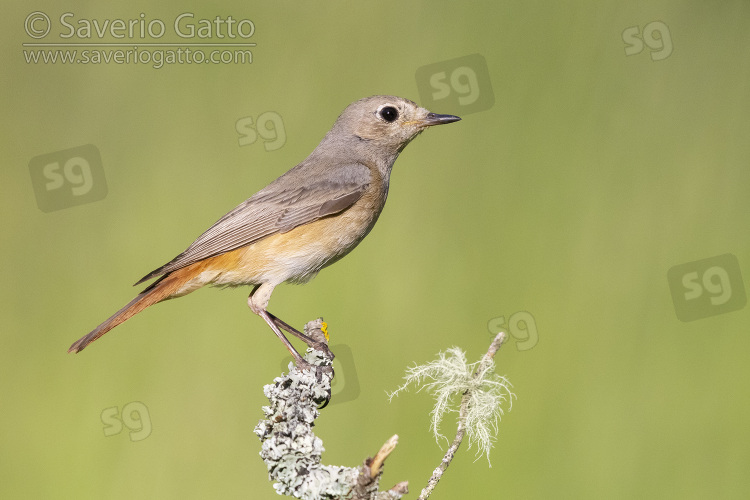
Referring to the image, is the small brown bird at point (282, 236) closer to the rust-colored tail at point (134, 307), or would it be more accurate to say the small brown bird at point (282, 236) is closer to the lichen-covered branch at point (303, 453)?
the rust-colored tail at point (134, 307)

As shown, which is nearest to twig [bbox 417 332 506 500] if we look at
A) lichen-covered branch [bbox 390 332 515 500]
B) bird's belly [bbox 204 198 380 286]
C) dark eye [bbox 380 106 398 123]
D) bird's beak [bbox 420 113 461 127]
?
lichen-covered branch [bbox 390 332 515 500]

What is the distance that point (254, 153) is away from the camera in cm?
463

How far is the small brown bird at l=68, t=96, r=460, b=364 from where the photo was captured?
143 inches

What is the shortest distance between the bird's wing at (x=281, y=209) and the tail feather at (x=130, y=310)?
0.47ft

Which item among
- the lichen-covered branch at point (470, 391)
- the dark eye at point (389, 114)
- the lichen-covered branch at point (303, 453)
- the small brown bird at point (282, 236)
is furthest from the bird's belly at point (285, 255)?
the lichen-covered branch at point (470, 391)

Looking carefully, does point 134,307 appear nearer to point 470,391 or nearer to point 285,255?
point 285,255

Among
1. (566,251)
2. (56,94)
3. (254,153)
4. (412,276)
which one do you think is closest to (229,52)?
(254,153)

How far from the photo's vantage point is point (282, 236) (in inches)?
147

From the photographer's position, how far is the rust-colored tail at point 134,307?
3275 millimetres

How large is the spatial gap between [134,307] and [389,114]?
160 centimetres

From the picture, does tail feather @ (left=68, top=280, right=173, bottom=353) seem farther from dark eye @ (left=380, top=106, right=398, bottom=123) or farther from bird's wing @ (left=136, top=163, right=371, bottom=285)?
dark eye @ (left=380, top=106, right=398, bottom=123)

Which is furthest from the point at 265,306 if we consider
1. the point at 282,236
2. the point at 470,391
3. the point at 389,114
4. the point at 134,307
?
the point at 470,391

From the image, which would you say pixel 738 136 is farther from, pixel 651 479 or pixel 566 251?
pixel 651 479

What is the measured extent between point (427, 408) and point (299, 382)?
5.45 feet
